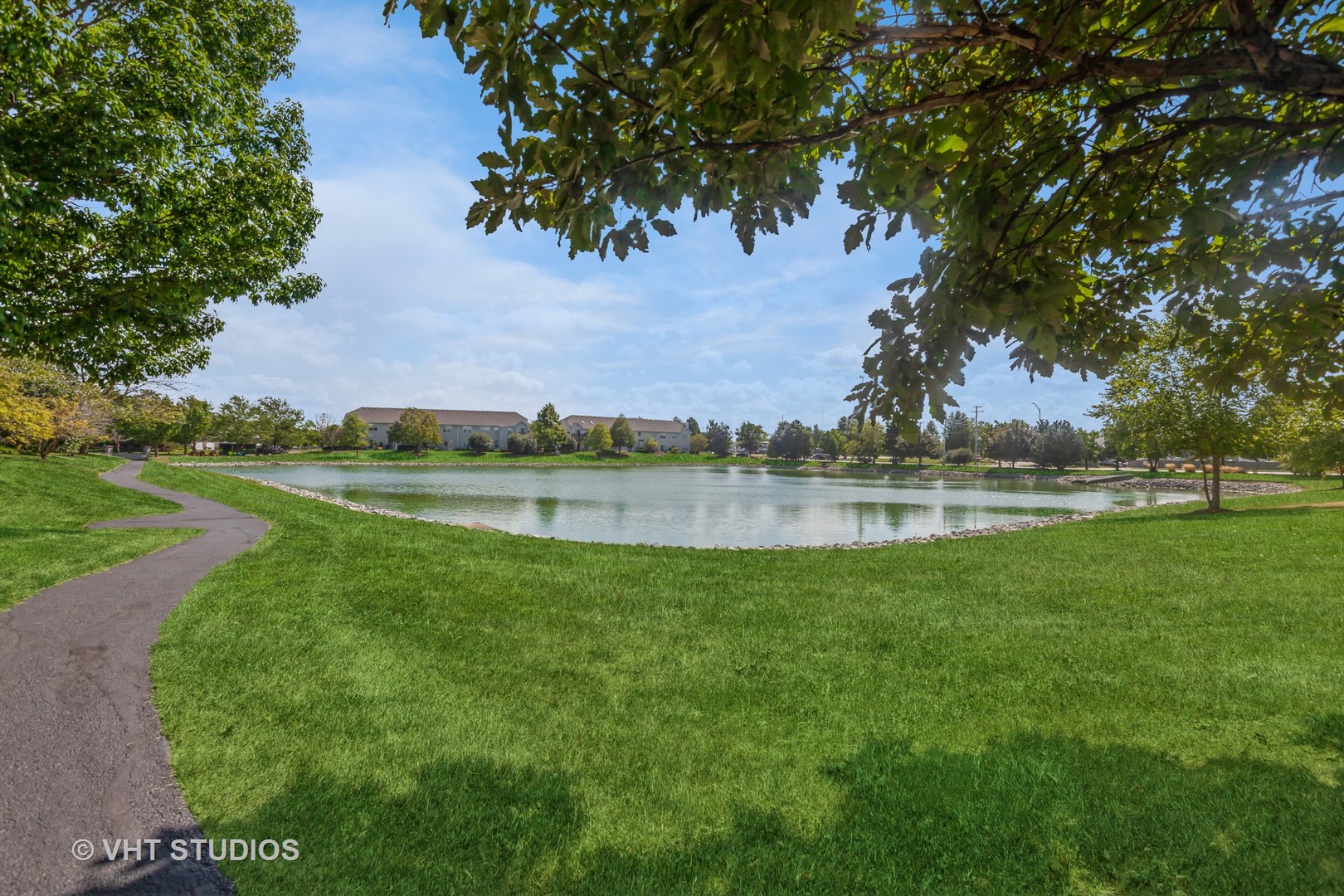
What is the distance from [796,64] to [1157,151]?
2.83 meters

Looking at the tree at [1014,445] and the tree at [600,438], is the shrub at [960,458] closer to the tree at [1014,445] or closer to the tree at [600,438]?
the tree at [1014,445]

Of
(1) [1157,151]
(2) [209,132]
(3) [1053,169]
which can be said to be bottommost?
(3) [1053,169]

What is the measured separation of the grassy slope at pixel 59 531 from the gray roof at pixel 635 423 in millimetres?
117708

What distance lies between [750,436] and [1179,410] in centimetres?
13104

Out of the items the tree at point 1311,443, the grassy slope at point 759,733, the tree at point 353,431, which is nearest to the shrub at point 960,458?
the tree at point 1311,443

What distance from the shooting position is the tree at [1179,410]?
18.7 meters

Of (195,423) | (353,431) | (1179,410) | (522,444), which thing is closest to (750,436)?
(522,444)

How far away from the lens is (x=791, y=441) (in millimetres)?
123188

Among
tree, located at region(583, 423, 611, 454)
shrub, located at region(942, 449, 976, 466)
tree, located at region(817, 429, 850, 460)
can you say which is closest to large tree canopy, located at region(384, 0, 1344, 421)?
shrub, located at region(942, 449, 976, 466)

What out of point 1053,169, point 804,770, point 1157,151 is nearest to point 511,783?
point 804,770

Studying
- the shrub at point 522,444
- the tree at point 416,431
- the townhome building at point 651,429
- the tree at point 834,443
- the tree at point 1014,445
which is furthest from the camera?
the townhome building at point 651,429

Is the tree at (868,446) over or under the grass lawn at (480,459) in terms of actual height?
over

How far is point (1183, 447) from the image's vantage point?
1992 cm

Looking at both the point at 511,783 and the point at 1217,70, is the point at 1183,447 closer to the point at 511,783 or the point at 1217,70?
the point at 1217,70
